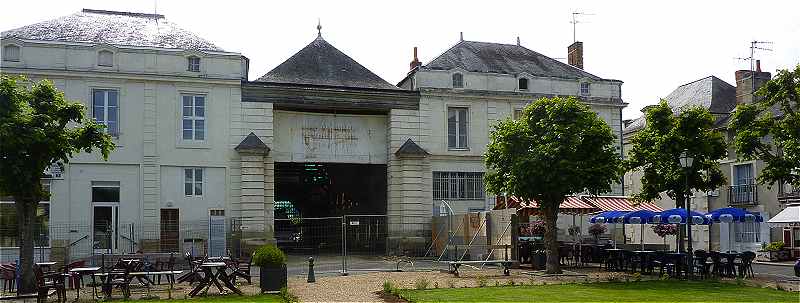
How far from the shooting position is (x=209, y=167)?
91.5ft

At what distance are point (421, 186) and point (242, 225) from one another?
22.8 ft

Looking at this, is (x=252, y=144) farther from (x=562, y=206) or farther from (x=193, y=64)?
(x=562, y=206)

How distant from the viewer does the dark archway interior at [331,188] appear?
3297 centimetres

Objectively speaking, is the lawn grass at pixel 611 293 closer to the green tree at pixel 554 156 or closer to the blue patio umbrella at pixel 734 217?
the green tree at pixel 554 156

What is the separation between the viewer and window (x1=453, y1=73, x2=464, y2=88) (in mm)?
30719

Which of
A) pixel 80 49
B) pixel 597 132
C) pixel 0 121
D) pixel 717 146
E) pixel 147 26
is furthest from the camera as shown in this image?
pixel 147 26

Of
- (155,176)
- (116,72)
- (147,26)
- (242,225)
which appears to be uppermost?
(147,26)

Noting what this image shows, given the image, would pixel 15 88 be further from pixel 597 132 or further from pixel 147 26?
pixel 147 26

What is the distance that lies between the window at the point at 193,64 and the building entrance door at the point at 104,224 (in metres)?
5.54

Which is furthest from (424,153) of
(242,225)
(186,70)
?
(186,70)

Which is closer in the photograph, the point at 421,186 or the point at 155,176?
the point at 155,176

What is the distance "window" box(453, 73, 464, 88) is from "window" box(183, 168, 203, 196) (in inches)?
409

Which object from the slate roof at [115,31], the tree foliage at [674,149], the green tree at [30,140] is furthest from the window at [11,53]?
the tree foliage at [674,149]

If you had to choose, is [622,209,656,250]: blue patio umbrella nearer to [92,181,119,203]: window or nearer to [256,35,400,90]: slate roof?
[256,35,400,90]: slate roof
